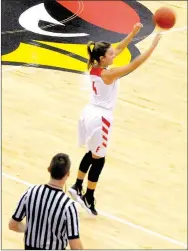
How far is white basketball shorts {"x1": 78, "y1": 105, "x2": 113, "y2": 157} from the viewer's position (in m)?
8.67

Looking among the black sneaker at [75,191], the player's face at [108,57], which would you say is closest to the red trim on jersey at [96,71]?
the player's face at [108,57]

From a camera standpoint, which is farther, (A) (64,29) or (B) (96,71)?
(A) (64,29)

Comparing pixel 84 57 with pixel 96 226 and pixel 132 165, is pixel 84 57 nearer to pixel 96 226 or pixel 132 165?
pixel 132 165

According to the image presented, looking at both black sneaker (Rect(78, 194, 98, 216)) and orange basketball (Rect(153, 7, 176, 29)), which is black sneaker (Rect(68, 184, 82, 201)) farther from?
orange basketball (Rect(153, 7, 176, 29))

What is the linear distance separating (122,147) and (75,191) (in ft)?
6.96

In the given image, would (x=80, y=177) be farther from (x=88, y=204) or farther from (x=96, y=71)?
(x=96, y=71)

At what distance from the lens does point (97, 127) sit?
28.5 ft

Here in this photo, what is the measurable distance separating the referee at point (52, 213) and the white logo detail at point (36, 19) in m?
9.75

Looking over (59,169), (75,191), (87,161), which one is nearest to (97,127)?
(87,161)

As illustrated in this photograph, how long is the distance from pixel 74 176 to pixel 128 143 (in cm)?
148

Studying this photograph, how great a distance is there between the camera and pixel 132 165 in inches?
410

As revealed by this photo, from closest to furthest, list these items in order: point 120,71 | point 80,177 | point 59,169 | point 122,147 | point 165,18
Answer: point 59,169
point 120,71
point 165,18
point 80,177
point 122,147

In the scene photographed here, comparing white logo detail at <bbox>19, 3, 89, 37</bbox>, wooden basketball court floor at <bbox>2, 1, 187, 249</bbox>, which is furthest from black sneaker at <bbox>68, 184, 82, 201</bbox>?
white logo detail at <bbox>19, 3, 89, 37</bbox>

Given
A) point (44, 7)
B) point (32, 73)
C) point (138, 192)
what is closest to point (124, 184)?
point (138, 192)
